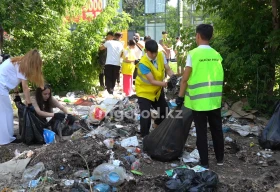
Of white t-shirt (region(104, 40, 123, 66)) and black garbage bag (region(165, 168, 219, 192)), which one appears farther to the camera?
white t-shirt (region(104, 40, 123, 66))

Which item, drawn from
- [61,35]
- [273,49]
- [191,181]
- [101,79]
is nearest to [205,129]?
[191,181]

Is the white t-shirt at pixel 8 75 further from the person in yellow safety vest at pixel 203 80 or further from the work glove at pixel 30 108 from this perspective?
the person in yellow safety vest at pixel 203 80

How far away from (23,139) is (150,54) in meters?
2.14

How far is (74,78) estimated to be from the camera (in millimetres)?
9555

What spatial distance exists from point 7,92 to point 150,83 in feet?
6.66

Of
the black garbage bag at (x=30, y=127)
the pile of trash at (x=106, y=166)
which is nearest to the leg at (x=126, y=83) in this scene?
the pile of trash at (x=106, y=166)

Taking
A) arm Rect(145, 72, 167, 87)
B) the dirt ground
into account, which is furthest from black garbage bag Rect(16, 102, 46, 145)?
arm Rect(145, 72, 167, 87)

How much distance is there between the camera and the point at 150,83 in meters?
4.94

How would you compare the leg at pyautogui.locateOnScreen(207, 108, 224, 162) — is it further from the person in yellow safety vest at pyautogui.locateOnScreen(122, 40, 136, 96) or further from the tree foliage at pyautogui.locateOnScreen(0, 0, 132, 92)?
the tree foliage at pyautogui.locateOnScreen(0, 0, 132, 92)

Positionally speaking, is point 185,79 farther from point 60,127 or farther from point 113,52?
point 113,52

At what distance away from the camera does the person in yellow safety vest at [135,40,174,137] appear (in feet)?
16.1

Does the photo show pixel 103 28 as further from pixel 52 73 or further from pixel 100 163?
pixel 100 163

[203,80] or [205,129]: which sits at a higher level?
[203,80]

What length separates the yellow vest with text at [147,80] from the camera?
494 cm
